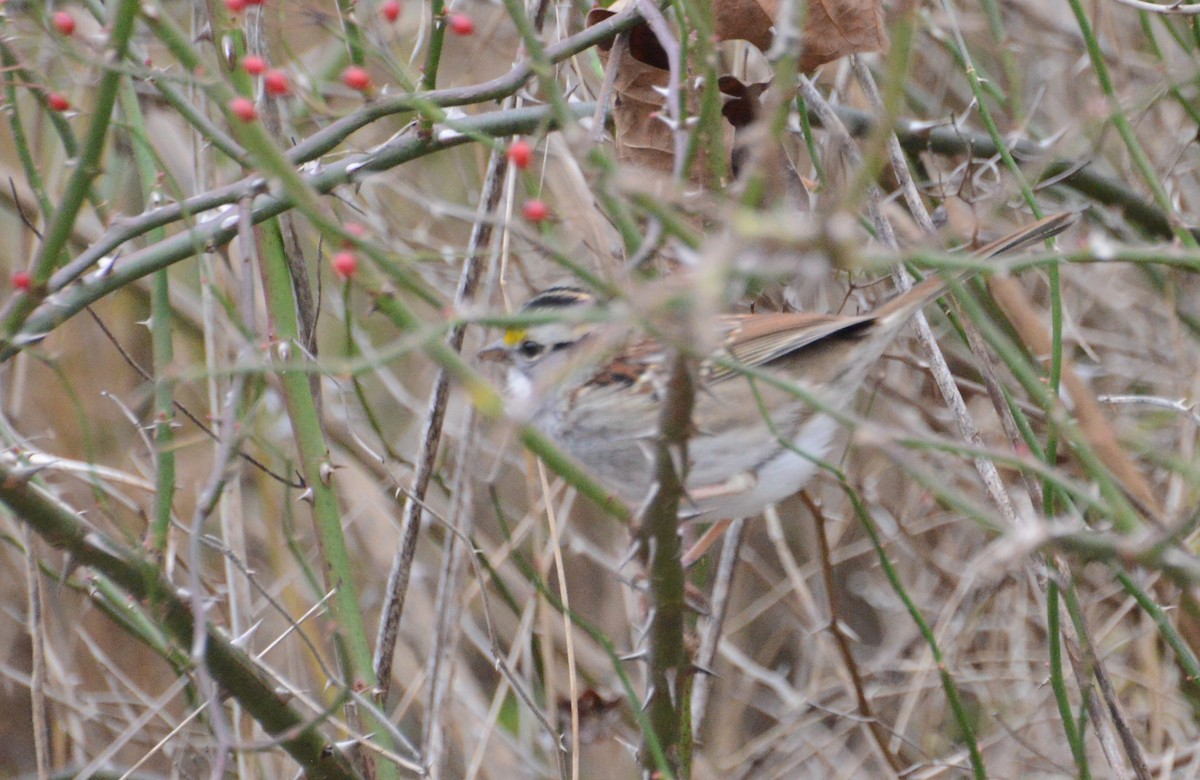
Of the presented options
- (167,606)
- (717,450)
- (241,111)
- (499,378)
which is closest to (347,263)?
(241,111)

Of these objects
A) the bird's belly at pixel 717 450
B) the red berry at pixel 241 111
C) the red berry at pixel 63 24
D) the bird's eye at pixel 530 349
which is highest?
the red berry at pixel 63 24

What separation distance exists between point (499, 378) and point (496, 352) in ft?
1.33

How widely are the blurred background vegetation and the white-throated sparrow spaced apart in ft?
0.44

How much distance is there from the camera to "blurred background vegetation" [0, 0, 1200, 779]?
1759 mm

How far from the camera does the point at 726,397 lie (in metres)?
3.18

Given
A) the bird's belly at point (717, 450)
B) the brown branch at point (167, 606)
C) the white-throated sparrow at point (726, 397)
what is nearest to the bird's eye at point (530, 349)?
the white-throated sparrow at point (726, 397)

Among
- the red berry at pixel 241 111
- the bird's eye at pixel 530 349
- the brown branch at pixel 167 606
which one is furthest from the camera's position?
the bird's eye at pixel 530 349

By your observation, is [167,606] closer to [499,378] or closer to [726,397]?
[726,397]

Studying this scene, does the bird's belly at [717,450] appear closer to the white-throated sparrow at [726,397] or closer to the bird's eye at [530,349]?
the white-throated sparrow at [726,397]

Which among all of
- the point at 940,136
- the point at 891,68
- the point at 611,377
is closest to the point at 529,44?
the point at 891,68

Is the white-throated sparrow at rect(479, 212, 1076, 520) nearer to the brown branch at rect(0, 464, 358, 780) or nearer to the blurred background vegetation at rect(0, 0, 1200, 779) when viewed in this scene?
the blurred background vegetation at rect(0, 0, 1200, 779)

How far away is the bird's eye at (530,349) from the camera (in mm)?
3262

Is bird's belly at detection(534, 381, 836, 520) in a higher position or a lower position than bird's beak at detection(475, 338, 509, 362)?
lower

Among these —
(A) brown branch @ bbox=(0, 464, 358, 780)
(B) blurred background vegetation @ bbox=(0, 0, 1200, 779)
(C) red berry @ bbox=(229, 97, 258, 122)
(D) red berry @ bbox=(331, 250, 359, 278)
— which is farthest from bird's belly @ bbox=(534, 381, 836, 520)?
(C) red berry @ bbox=(229, 97, 258, 122)
